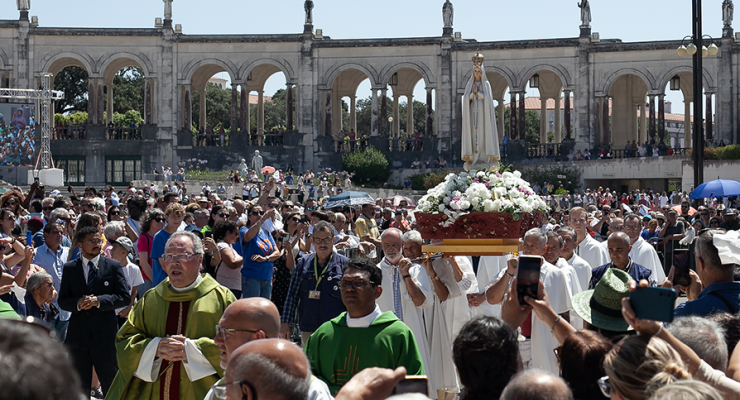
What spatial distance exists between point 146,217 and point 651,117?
1570 inches

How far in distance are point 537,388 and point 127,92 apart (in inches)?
2624

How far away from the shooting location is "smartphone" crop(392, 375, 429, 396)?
A: 3.84 m

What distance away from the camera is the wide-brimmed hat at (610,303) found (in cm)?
438

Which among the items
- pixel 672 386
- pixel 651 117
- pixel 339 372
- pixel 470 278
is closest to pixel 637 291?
pixel 672 386

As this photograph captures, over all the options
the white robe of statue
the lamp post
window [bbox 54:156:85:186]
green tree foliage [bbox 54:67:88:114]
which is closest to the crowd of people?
the white robe of statue

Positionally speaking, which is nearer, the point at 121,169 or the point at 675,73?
the point at 675,73

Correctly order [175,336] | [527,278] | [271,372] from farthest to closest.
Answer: [175,336] → [527,278] → [271,372]

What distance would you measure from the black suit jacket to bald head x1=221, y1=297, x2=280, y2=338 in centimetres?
317

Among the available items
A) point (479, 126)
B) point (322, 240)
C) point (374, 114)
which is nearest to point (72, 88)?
point (374, 114)

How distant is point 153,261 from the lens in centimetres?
930

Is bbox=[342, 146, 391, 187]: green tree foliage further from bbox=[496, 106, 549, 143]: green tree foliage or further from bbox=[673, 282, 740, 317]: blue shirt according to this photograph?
bbox=[673, 282, 740, 317]: blue shirt

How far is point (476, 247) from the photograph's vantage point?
29.8 feet

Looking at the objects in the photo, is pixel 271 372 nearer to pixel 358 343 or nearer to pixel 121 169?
pixel 358 343

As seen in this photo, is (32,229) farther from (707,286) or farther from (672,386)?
(672,386)
